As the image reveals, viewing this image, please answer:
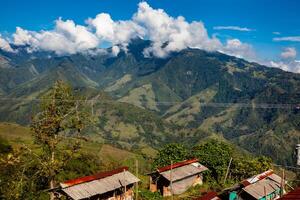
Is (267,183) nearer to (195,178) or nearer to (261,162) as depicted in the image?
(195,178)

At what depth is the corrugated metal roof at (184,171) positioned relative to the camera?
68.3 m

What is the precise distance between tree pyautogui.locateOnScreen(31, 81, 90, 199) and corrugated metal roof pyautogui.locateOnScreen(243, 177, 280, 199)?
26.0 meters

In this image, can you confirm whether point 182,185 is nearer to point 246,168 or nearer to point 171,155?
point 246,168

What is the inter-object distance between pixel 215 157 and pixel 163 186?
18907mm

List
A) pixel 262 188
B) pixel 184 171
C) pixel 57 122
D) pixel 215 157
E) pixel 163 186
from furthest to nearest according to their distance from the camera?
pixel 215 157, pixel 184 171, pixel 163 186, pixel 262 188, pixel 57 122

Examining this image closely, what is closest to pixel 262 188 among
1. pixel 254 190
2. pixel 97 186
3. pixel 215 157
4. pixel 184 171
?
pixel 254 190

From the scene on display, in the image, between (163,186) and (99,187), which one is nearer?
(99,187)

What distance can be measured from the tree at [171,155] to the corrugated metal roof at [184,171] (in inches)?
512

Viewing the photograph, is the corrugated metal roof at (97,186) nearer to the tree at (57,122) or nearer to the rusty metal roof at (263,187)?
the tree at (57,122)

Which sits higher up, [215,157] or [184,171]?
[215,157]

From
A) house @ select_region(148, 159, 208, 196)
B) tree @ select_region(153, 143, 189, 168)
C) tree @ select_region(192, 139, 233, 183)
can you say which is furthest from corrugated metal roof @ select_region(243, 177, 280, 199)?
tree @ select_region(153, 143, 189, 168)

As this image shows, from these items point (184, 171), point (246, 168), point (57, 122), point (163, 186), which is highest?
point (57, 122)

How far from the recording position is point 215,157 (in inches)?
3319

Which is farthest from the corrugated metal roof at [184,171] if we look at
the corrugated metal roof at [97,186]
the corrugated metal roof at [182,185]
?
the corrugated metal roof at [97,186]
